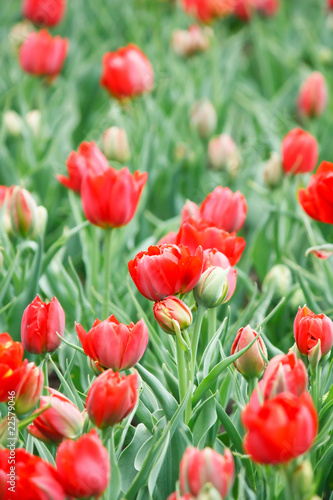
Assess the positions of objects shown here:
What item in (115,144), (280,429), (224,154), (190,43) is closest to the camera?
(280,429)

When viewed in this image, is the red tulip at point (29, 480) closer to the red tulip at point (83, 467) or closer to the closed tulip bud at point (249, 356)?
the red tulip at point (83, 467)

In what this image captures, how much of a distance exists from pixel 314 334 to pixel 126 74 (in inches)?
45.3

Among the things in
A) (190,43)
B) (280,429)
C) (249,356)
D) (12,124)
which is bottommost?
(12,124)

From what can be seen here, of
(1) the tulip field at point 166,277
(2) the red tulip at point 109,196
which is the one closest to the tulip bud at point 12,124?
(1) the tulip field at point 166,277

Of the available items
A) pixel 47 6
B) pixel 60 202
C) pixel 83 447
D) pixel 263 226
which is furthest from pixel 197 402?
pixel 47 6

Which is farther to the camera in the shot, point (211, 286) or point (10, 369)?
point (211, 286)

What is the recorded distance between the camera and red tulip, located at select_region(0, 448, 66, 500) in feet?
1.67

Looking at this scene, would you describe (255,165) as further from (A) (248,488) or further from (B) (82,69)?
(A) (248,488)

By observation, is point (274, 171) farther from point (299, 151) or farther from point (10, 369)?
point (10, 369)

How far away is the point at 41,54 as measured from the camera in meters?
1.79

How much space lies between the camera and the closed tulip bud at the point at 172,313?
0.68 m

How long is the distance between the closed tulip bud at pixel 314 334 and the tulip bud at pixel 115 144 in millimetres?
867

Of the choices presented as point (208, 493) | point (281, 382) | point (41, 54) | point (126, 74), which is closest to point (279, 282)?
point (281, 382)

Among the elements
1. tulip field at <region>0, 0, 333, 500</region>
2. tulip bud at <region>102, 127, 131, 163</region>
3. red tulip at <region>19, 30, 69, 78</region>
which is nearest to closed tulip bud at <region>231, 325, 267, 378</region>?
tulip field at <region>0, 0, 333, 500</region>
